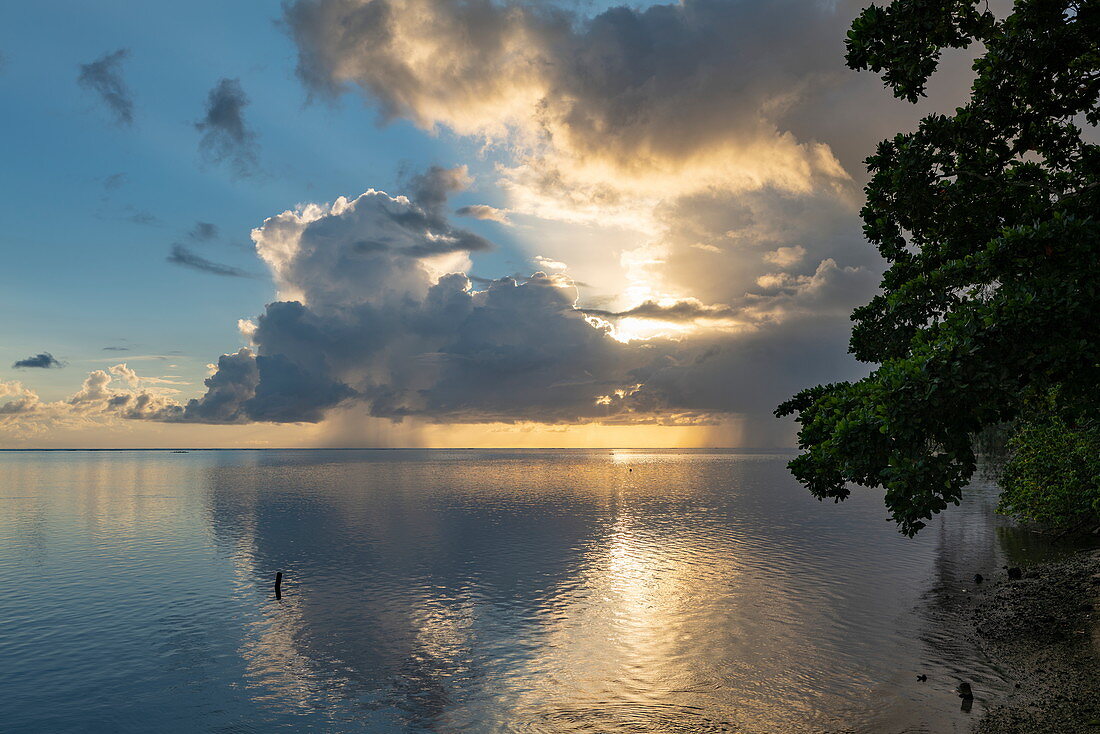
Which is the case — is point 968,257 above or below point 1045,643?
above

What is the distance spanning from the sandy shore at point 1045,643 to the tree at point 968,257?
1142 cm

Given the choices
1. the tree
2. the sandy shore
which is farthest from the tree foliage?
the tree

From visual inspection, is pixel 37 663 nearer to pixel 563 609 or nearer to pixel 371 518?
pixel 563 609

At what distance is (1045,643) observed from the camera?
31.7 meters

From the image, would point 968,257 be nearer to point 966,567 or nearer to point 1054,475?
point 966,567

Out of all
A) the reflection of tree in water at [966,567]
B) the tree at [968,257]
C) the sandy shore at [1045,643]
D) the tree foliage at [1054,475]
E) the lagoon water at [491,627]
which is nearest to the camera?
the tree at [968,257]

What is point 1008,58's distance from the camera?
64.4 feet

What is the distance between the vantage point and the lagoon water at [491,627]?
90.1 feet

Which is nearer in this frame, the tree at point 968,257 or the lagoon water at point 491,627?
the tree at point 968,257

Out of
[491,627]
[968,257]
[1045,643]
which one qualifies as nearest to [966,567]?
[1045,643]

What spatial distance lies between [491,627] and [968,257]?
32926 millimetres

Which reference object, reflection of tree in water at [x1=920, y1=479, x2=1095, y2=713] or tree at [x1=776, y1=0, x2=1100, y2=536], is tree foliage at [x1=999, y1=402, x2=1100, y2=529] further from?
tree at [x1=776, y1=0, x2=1100, y2=536]

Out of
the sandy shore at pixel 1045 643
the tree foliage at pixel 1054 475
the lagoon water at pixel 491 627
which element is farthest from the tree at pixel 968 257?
the tree foliage at pixel 1054 475

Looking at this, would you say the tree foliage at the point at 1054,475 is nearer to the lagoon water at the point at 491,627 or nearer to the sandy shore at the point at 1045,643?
the lagoon water at the point at 491,627
